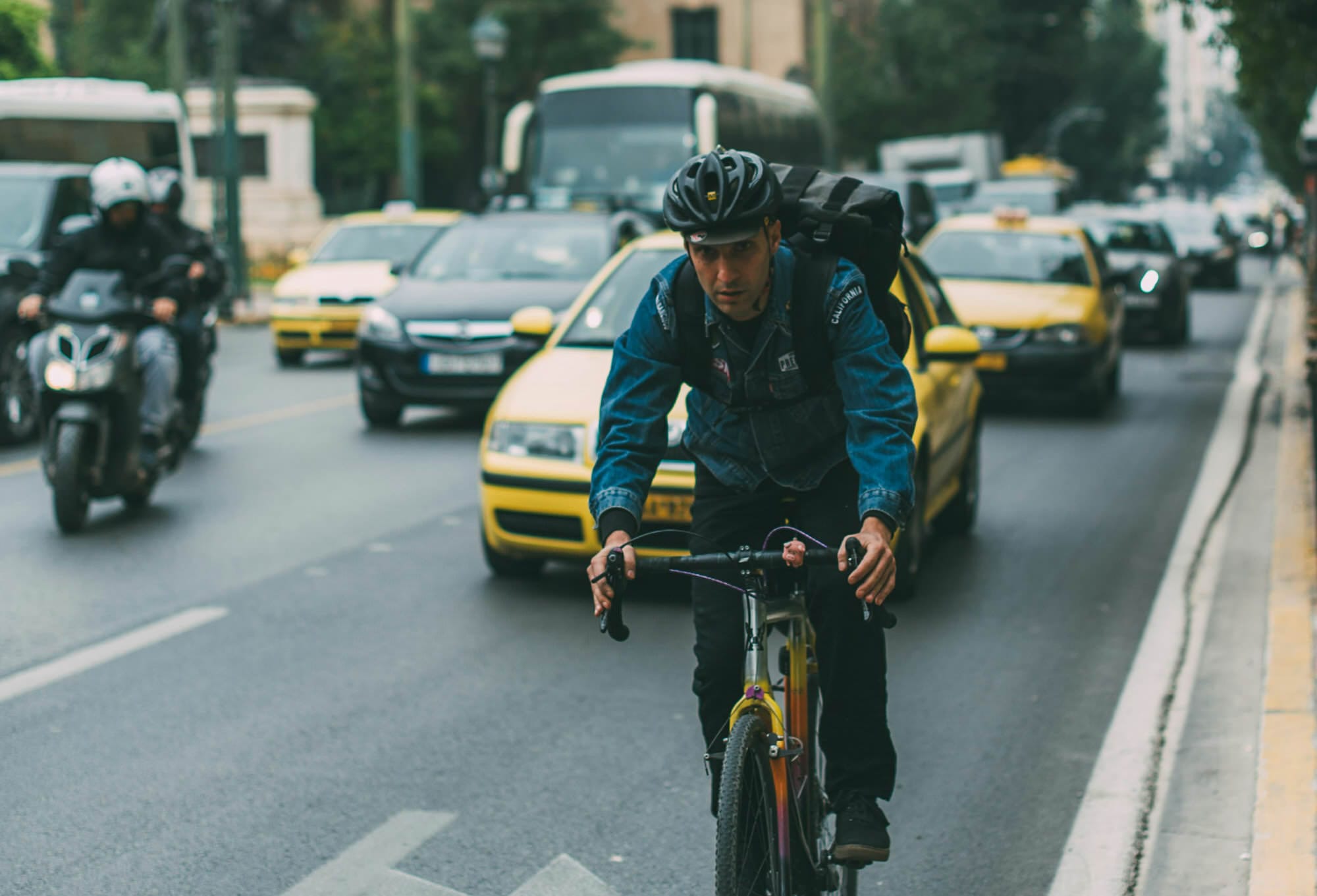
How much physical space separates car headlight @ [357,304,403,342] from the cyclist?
10.2 meters

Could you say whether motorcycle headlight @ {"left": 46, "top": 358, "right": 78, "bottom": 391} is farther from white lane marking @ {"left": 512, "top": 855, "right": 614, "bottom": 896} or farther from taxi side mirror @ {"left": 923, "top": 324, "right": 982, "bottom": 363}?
white lane marking @ {"left": 512, "top": 855, "right": 614, "bottom": 896}

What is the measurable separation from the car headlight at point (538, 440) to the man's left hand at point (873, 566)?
4.55 metres

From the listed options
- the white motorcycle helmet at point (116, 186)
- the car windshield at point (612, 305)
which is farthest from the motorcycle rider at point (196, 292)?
the car windshield at point (612, 305)

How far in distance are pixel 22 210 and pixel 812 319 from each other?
11.4 meters

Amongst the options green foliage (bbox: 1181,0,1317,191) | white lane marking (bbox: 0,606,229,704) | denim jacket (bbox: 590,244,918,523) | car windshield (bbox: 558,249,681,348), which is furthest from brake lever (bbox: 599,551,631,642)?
green foliage (bbox: 1181,0,1317,191)

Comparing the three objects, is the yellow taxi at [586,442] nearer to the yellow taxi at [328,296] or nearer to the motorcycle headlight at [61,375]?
the motorcycle headlight at [61,375]

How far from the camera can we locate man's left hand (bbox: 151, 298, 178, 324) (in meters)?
9.90

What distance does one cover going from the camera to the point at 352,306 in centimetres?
1920

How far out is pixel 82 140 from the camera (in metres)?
20.9

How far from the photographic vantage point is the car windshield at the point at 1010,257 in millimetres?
16047

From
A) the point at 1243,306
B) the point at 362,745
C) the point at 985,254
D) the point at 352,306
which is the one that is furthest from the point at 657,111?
the point at 362,745

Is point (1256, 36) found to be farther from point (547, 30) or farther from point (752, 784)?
point (547, 30)

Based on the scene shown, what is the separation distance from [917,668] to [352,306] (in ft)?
43.2

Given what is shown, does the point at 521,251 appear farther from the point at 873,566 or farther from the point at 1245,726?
the point at 873,566
